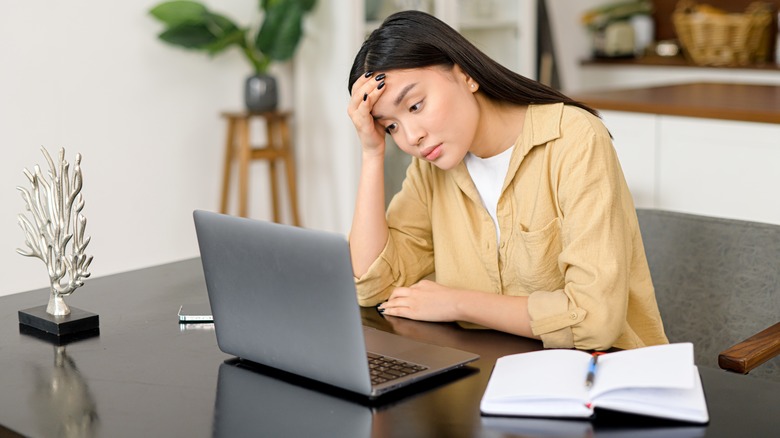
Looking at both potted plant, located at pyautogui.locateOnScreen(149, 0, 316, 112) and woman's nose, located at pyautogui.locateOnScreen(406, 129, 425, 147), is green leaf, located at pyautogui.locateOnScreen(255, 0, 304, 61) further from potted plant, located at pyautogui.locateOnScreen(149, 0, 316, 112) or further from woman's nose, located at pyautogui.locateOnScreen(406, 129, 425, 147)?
woman's nose, located at pyautogui.locateOnScreen(406, 129, 425, 147)

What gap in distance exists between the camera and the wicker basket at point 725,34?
4805mm

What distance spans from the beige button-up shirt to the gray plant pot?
91.6 inches

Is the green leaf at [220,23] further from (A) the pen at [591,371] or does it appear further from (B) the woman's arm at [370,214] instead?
(A) the pen at [591,371]

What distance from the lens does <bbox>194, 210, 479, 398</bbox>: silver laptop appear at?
122 centimetres

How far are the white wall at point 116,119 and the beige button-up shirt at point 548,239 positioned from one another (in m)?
2.18

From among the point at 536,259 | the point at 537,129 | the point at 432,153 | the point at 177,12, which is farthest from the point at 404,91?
the point at 177,12

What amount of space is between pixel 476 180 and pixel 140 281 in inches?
25.3

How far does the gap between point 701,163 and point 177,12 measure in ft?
6.70

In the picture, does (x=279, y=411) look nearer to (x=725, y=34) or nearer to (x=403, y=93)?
(x=403, y=93)

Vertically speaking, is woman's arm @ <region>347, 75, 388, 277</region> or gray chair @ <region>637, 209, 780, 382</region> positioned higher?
woman's arm @ <region>347, 75, 388, 277</region>

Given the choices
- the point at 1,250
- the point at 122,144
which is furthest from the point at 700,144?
the point at 1,250

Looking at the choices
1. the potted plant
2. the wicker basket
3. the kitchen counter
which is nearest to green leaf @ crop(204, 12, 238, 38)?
the potted plant

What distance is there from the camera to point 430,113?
158cm

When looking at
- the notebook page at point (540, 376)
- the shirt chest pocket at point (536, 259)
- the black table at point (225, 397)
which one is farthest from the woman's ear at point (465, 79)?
the notebook page at point (540, 376)
